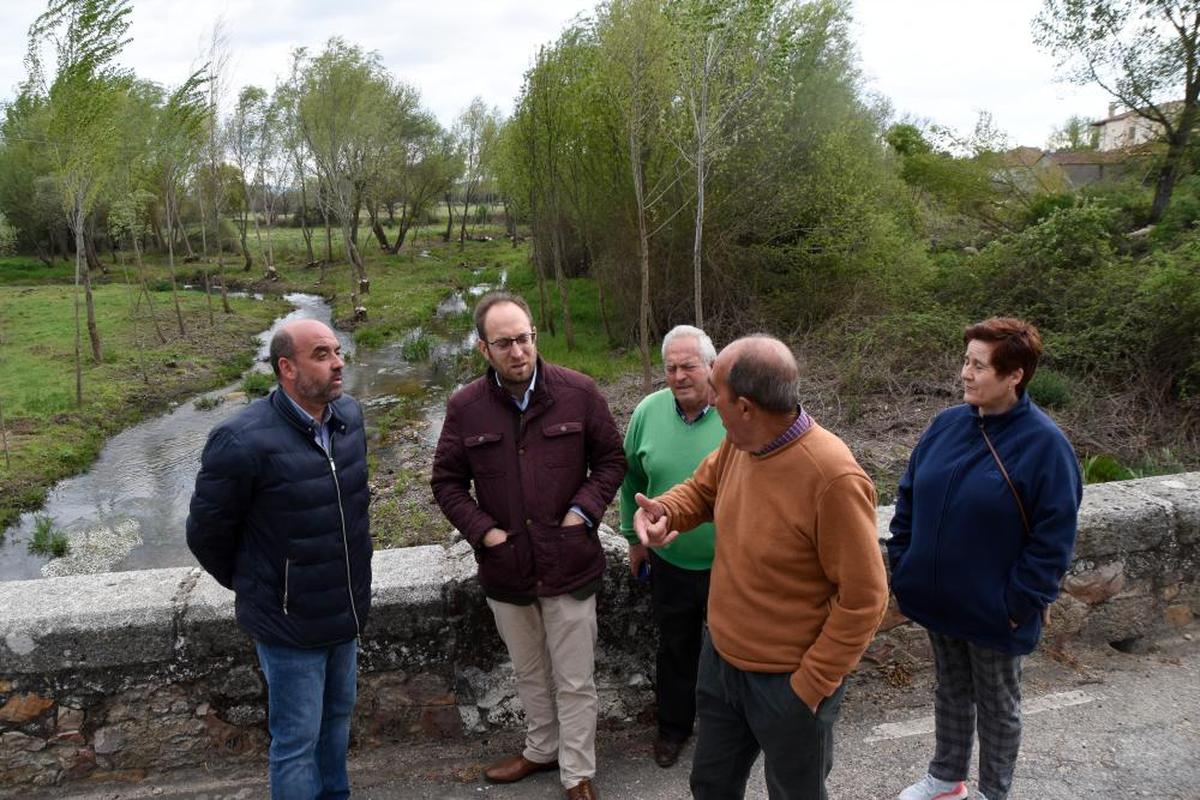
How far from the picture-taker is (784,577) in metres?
1.96

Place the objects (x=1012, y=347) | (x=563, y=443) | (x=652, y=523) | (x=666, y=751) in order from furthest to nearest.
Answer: (x=666, y=751)
(x=563, y=443)
(x=1012, y=347)
(x=652, y=523)

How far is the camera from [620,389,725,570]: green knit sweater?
9.03 ft

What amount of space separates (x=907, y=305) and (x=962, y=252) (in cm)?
285

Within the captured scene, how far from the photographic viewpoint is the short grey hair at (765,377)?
1.88 m

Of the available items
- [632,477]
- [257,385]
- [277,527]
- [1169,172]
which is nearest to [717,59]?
[1169,172]

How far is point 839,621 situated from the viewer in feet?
6.10

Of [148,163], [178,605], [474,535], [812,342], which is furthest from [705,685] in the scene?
[148,163]

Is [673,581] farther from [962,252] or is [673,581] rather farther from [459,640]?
[962,252]

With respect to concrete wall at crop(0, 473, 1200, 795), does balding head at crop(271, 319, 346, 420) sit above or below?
above

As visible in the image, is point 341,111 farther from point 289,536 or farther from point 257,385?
point 289,536

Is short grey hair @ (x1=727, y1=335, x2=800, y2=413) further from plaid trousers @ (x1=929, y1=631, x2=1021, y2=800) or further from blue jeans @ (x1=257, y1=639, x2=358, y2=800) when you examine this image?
blue jeans @ (x1=257, y1=639, x2=358, y2=800)

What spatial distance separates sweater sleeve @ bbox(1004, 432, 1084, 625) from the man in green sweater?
3.25 feet

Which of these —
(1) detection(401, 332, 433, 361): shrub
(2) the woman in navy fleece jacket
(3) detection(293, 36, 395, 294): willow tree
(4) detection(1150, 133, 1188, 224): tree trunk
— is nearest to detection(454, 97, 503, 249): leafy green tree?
(3) detection(293, 36, 395, 294): willow tree

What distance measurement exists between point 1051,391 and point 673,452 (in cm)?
696
